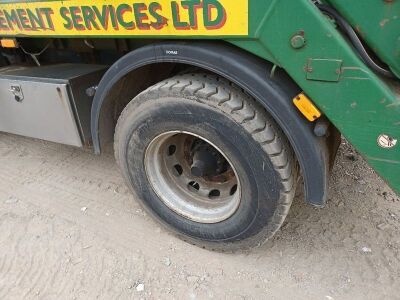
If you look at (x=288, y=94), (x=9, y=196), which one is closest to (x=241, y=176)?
(x=288, y=94)

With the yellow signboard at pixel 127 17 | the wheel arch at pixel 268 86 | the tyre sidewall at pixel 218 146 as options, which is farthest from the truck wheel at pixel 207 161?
the yellow signboard at pixel 127 17

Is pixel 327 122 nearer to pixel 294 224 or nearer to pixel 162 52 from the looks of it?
pixel 162 52

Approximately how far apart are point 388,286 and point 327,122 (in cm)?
117

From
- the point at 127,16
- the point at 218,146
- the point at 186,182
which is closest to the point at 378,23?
the point at 218,146

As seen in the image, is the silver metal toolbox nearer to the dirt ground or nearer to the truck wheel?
the truck wheel

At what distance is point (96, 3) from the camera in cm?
186

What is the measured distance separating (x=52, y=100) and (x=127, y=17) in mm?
Answer: 1006

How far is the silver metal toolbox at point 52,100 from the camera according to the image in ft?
8.00

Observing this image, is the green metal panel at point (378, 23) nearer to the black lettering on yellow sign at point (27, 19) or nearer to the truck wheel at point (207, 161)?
the truck wheel at point (207, 161)

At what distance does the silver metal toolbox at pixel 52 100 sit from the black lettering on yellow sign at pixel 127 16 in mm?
391

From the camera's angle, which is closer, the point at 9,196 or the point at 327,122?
the point at 327,122

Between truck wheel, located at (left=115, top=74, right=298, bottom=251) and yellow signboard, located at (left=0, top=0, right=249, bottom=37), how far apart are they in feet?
1.11

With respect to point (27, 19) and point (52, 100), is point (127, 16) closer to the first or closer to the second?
point (27, 19)

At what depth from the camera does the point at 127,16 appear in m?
1.81
